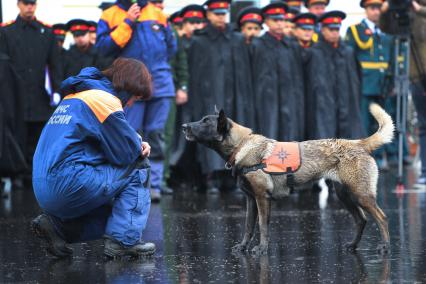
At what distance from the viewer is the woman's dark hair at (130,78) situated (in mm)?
7477

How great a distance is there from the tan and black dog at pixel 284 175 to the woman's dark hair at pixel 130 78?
0.52 metres

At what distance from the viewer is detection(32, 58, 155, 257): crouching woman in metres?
7.20

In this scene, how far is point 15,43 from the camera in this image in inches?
509

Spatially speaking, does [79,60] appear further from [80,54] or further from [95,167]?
Answer: [95,167]

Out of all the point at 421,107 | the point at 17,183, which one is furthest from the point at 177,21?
the point at 421,107

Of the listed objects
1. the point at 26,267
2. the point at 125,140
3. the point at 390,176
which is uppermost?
the point at 125,140

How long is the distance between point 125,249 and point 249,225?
1.00 meters

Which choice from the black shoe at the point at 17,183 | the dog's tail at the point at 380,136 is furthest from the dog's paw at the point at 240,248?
the black shoe at the point at 17,183

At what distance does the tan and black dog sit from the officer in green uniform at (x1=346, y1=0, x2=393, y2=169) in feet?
23.0

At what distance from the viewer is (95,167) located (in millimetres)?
7340

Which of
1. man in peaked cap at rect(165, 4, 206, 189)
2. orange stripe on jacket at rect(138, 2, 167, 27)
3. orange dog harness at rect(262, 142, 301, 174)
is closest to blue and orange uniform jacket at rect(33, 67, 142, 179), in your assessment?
orange dog harness at rect(262, 142, 301, 174)

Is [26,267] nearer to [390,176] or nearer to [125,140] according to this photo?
[125,140]

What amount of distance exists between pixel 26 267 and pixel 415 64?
6.92 meters

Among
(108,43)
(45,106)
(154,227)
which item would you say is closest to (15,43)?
(45,106)
